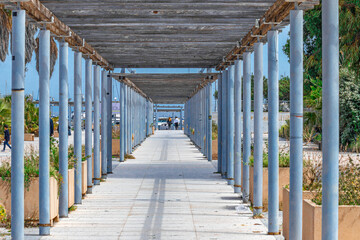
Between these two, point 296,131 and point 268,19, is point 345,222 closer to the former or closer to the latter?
point 296,131

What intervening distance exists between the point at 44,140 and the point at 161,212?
264 cm

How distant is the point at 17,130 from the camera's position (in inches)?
268

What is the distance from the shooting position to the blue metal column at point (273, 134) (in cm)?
800

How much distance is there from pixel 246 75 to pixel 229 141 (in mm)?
3323

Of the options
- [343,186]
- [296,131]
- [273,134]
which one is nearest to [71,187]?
[273,134]

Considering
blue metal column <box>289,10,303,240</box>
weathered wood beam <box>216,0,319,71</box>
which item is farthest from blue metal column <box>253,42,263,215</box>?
blue metal column <box>289,10,303,240</box>

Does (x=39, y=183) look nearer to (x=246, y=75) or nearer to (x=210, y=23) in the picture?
(x=210, y=23)

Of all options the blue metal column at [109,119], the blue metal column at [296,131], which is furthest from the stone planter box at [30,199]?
the blue metal column at [109,119]

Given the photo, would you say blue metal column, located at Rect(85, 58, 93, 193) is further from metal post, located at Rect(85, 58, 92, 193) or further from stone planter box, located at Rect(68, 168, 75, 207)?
stone planter box, located at Rect(68, 168, 75, 207)

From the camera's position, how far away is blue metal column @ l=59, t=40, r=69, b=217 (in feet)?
29.6

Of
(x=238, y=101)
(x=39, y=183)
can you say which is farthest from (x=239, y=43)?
(x=39, y=183)

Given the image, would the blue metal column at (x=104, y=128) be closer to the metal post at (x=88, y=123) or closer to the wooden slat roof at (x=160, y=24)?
the wooden slat roof at (x=160, y=24)

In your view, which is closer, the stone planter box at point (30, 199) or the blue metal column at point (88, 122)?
the stone planter box at point (30, 199)

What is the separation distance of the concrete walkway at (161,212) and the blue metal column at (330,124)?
2944 millimetres
